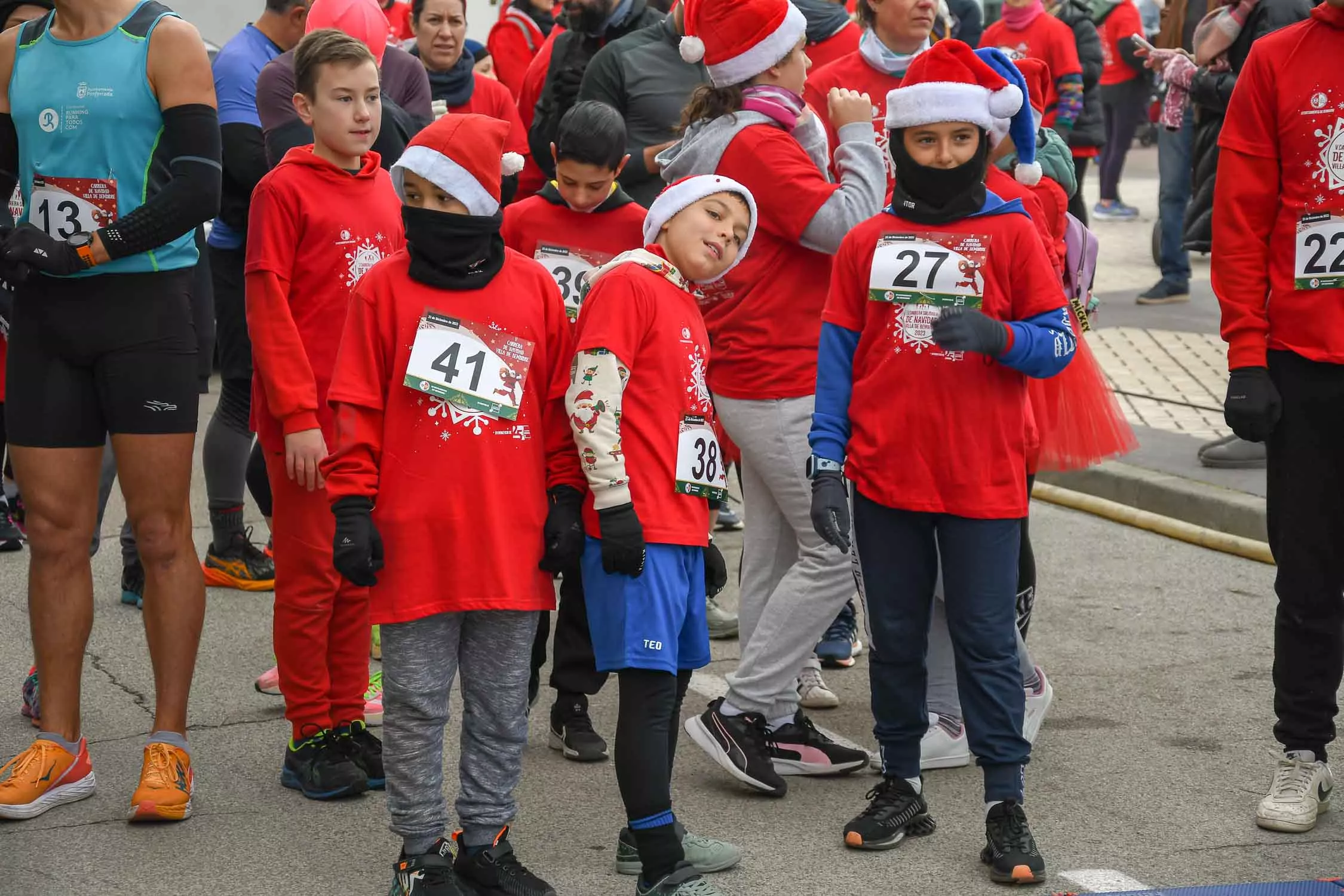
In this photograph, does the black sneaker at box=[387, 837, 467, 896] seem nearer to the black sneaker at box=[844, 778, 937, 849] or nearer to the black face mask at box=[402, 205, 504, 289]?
the black sneaker at box=[844, 778, 937, 849]

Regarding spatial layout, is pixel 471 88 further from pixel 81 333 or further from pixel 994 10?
pixel 994 10

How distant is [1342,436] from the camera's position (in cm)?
428

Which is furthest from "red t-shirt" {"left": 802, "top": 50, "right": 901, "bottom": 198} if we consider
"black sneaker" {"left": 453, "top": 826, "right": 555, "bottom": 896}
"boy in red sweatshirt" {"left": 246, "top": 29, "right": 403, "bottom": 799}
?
"black sneaker" {"left": 453, "top": 826, "right": 555, "bottom": 896}

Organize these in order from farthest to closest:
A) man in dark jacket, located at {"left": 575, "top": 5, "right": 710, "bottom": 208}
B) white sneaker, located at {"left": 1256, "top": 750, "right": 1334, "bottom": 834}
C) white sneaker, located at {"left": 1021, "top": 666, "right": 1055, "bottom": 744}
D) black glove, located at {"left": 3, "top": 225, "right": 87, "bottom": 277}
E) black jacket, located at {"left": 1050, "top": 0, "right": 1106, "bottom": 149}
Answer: black jacket, located at {"left": 1050, "top": 0, "right": 1106, "bottom": 149}
man in dark jacket, located at {"left": 575, "top": 5, "right": 710, "bottom": 208}
white sneaker, located at {"left": 1021, "top": 666, "right": 1055, "bottom": 744}
white sneaker, located at {"left": 1256, "top": 750, "right": 1334, "bottom": 834}
black glove, located at {"left": 3, "top": 225, "right": 87, "bottom": 277}

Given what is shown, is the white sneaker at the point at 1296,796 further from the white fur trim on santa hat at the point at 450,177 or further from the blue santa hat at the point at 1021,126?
the white fur trim on santa hat at the point at 450,177

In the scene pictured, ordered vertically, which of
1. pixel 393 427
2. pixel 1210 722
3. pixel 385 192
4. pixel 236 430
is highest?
pixel 385 192

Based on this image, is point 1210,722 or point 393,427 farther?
point 1210,722

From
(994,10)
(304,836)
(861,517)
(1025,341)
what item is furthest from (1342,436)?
(994,10)

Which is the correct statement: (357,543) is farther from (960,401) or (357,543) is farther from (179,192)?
(960,401)

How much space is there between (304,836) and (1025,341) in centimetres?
211

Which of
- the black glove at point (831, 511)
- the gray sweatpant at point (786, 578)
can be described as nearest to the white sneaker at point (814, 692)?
the gray sweatpant at point (786, 578)

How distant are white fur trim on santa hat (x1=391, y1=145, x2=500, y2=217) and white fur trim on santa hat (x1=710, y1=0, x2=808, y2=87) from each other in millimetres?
1165

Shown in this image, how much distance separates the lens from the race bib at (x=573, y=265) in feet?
16.2

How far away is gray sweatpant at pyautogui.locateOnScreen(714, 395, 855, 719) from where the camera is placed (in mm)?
4738
